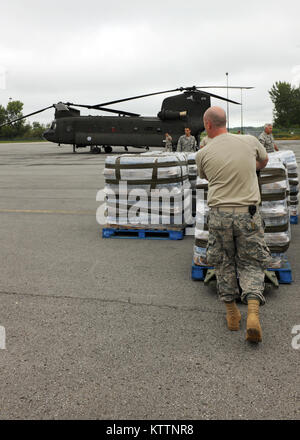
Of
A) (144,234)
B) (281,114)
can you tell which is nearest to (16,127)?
(281,114)

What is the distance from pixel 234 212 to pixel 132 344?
1.44 metres

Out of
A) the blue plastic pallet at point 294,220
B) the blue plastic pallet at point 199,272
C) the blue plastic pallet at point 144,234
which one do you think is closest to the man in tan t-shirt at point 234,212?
the blue plastic pallet at point 199,272

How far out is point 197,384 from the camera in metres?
2.81

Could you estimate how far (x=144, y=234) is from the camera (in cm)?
698

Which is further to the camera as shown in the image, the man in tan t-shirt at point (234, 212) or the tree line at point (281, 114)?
the tree line at point (281, 114)

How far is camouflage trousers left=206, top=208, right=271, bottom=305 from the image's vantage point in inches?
138

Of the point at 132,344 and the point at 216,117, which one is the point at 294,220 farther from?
the point at 132,344

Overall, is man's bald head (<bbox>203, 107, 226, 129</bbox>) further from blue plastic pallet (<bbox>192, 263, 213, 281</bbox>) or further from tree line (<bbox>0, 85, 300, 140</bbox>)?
tree line (<bbox>0, 85, 300, 140</bbox>)

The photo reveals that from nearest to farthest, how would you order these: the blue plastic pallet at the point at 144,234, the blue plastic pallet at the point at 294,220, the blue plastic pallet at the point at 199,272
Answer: the blue plastic pallet at the point at 199,272 → the blue plastic pallet at the point at 144,234 → the blue plastic pallet at the point at 294,220

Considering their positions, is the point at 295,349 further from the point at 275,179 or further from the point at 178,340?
the point at 275,179

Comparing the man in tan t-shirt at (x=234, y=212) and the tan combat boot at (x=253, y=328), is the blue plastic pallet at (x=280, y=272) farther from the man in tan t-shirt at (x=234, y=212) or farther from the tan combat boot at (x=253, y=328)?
the tan combat boot at (x=253, y=328)

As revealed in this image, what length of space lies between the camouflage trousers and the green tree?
101600 millimetres

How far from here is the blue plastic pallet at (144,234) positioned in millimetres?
6887
